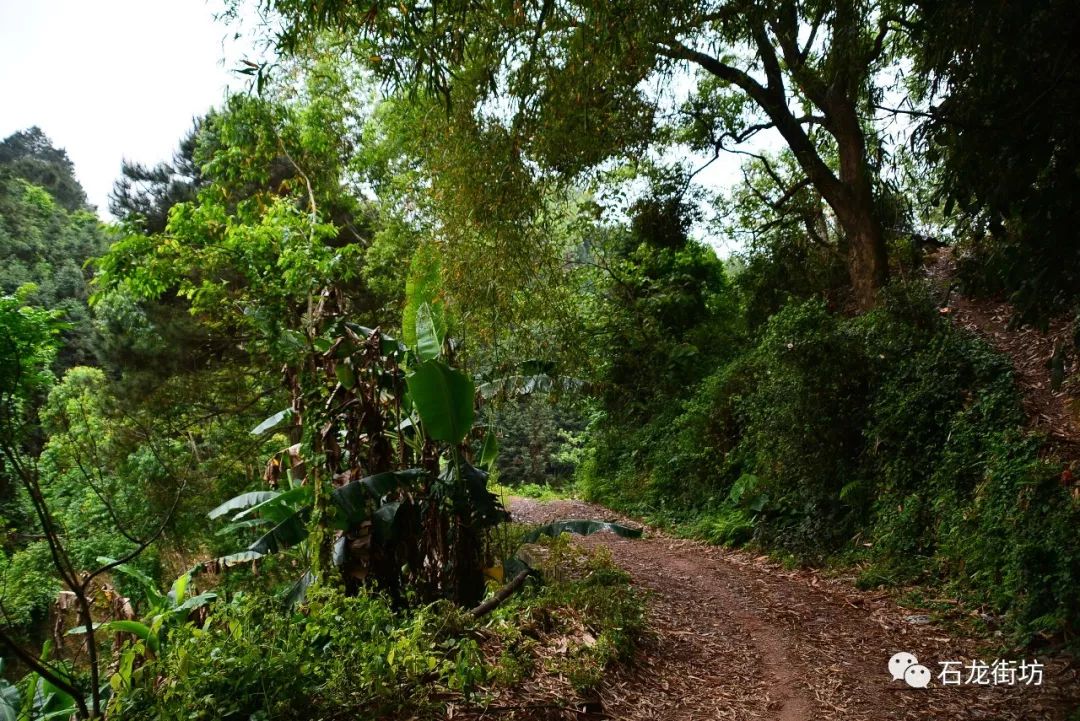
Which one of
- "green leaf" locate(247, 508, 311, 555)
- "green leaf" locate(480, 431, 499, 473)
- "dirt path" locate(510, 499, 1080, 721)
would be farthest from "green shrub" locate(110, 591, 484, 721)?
"green leaf" locate(480, 431, 499, 473)

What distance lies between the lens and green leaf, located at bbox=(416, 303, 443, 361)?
576 centimetres

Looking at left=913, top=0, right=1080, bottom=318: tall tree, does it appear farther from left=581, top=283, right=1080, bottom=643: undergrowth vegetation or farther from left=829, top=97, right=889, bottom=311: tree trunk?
left=829, top=97, right=889, bottom=311: tree trunk

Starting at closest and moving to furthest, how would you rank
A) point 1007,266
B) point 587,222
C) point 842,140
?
point 1007,266
point 842,140
point 587,222

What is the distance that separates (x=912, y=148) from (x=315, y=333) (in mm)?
5394

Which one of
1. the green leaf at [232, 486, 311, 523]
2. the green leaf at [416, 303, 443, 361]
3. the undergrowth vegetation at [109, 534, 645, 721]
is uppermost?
the green leaf at [416, 303, 443, 361]

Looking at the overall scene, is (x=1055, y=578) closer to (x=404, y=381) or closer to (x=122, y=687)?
(x=404, y=381)

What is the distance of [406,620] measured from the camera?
4.45 metres

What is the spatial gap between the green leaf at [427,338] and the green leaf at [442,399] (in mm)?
651

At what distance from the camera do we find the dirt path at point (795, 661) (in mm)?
3965

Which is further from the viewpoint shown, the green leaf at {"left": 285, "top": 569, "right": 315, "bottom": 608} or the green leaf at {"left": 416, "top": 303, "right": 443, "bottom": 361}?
the green leaf at {"left": 416, "top": 303, "right": 443, "bottom": 361}

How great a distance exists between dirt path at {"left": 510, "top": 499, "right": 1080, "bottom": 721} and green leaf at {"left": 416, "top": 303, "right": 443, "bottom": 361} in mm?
3014

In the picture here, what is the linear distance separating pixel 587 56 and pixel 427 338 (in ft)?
9.11

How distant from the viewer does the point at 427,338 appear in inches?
229

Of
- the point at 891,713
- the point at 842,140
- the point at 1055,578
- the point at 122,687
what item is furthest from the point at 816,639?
the point at 842,140
